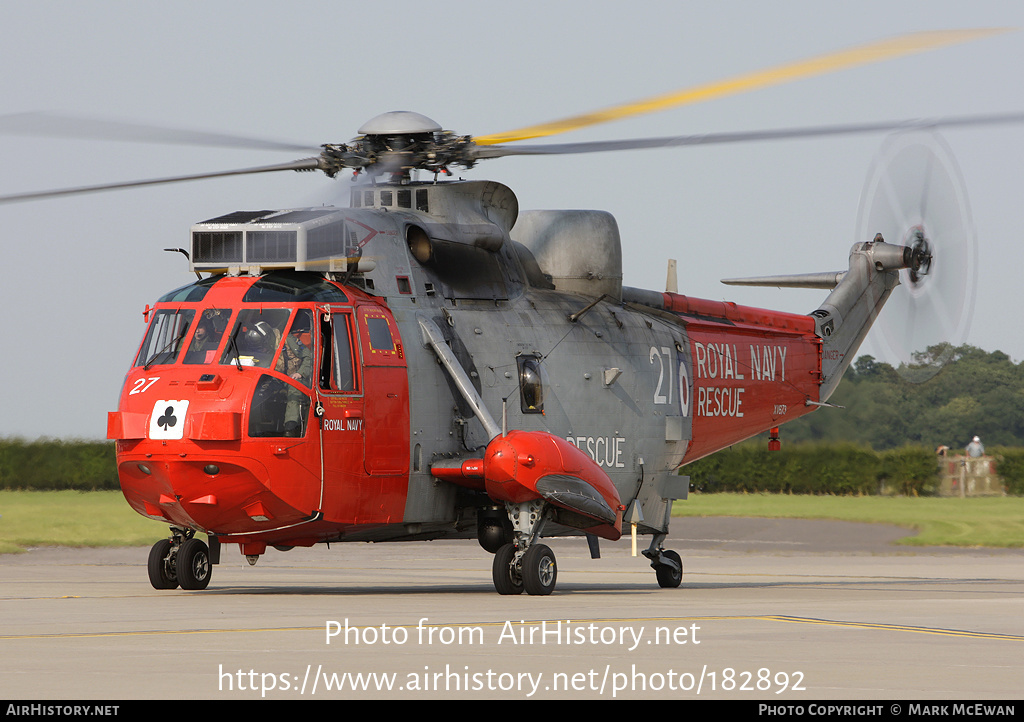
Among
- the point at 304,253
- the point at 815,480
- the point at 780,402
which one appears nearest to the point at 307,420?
the point at 304,253

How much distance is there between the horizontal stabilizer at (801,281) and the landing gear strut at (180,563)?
11.5 metres

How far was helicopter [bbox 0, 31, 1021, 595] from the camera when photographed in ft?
56.1

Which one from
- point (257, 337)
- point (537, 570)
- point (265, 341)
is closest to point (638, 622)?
point (537, 570)

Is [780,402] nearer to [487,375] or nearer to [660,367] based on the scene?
[660,367]

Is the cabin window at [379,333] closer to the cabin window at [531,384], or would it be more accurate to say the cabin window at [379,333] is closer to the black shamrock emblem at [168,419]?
the cabin window at [531,384]

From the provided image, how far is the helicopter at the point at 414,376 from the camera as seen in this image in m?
17.1

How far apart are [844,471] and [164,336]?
83.7ft

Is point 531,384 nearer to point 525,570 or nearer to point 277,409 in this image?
point 525,570

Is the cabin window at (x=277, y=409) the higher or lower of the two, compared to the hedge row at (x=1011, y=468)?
higher

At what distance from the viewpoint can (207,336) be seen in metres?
17.5

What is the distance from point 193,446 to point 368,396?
225 centimetres

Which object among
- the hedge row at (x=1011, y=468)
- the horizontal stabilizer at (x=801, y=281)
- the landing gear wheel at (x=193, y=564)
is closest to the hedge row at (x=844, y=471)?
the hedge row at (x=1011, y=468)

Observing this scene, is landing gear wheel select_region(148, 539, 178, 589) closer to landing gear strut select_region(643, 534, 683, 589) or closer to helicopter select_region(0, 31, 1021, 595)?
helicopter select_region(0, 31, 1021, 595)

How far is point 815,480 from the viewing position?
40312 millimetres
